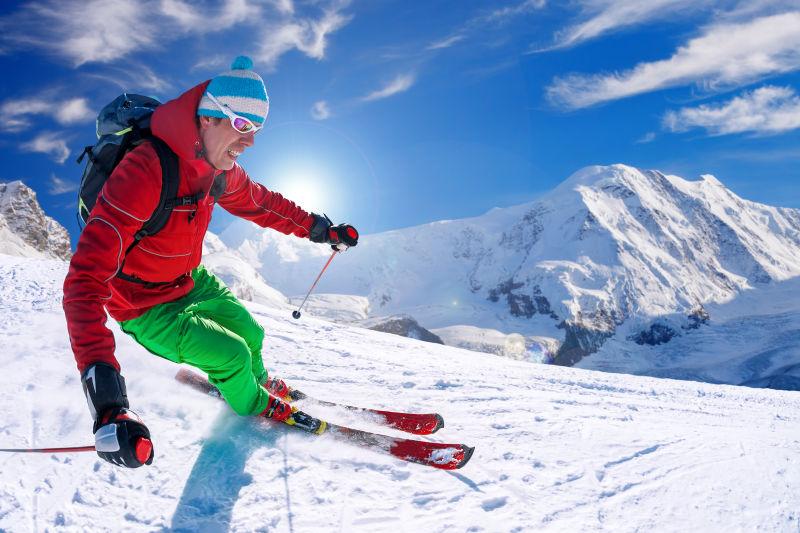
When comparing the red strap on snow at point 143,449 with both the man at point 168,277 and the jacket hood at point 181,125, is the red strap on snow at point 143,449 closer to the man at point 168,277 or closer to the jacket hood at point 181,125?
the man at point 168,277

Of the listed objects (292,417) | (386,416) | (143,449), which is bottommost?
(143,449)

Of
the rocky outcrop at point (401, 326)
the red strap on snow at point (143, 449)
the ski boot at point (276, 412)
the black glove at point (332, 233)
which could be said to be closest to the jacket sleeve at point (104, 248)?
the red strap on snow at point (143, 449)

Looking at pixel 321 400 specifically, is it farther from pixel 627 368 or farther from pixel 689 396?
pixel 627 368

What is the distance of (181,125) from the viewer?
320 centimetres

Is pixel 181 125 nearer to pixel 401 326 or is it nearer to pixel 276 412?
pixel 276 412

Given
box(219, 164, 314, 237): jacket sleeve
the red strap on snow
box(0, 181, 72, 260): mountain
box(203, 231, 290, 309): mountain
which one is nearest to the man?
the red strap on snow

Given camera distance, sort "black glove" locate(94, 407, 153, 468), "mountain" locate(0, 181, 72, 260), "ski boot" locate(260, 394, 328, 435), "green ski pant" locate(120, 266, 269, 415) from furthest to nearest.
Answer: "mountain" locate(0, 181, 72, 260) → "ski boot" locate(260, 394, 328, 435) → "green ski pant" locate(120, 266, 269, 415) → "black glove" locate(94, 407, 153, 468)

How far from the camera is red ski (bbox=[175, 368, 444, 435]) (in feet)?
13.7

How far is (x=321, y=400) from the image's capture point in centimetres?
474

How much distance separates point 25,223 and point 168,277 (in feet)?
423

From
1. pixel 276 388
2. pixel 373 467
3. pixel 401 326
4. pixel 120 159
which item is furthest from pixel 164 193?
pixel 401 326

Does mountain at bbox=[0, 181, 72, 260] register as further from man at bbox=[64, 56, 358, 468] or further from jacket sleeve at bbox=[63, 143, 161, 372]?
jacket sleeve at bbox=[63, 143, 161, 372]

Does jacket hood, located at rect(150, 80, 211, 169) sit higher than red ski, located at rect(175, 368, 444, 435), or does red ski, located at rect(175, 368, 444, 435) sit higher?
jacket hood, located at rect(150, 80, 211, 169)

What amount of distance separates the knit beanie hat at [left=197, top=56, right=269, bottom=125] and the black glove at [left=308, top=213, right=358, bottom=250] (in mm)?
2085
